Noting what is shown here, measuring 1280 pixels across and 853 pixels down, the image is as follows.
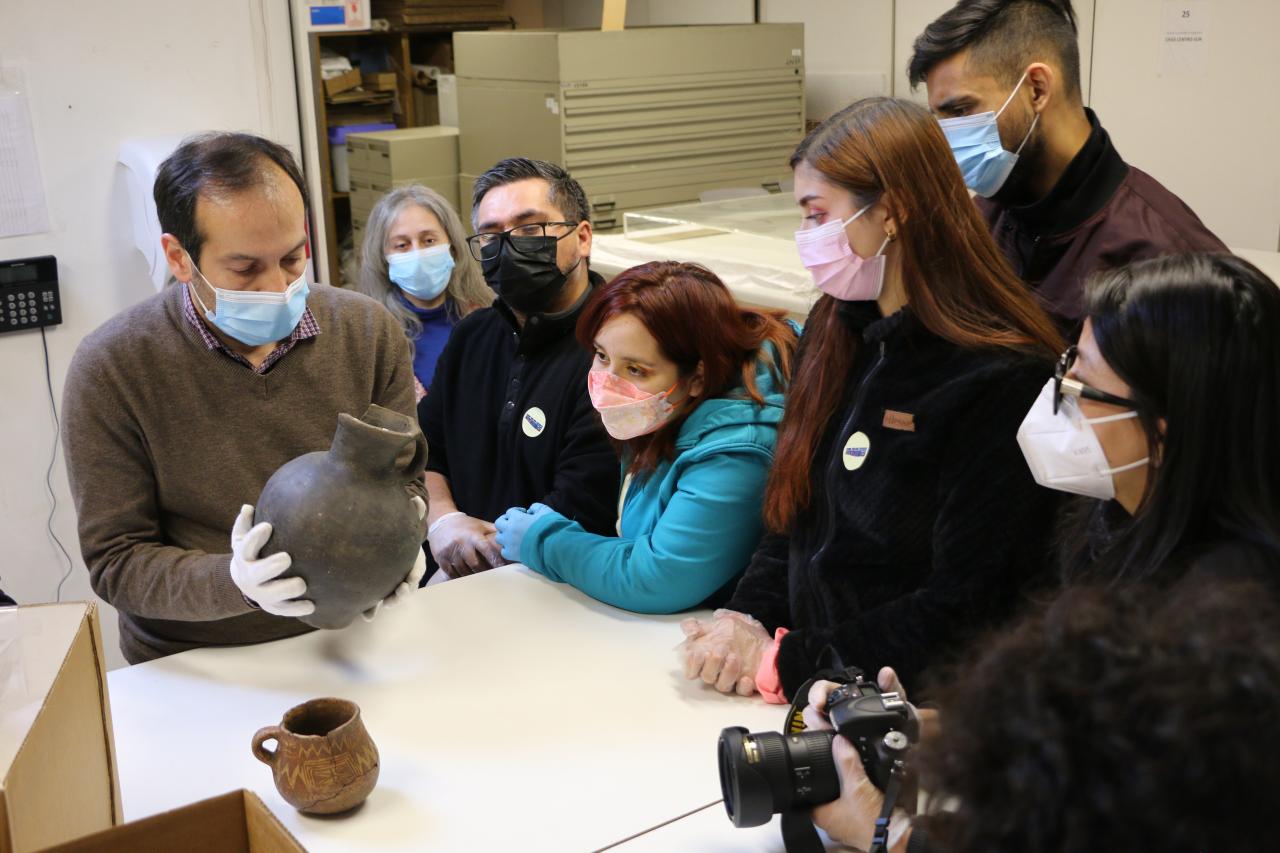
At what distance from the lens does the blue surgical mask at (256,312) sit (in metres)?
1.75

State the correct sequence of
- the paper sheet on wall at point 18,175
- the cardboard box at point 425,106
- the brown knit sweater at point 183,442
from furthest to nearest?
the cardboard box at point 425,106
the paper sheet on wall at point 18,175
the brown knit sweater at point 183,442

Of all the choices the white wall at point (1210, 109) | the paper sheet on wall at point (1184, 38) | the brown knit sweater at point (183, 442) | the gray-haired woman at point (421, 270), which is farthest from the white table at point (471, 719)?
the paper sheet on wall at point (1184, 38)

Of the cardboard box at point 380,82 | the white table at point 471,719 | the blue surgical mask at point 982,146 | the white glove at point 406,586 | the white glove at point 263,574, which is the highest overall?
the cardboard box at point 380,82

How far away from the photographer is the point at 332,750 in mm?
1273

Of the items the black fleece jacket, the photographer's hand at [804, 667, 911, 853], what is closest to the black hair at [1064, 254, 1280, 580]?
the black fleece jacket

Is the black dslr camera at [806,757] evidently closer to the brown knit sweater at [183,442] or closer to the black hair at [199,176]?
the brown knit sweater at [183,442]

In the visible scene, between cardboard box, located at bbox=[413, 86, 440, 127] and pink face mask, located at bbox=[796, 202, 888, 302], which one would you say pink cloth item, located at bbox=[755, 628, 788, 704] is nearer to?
pink face mask, located at bbox=[796, 202, 888, 302]

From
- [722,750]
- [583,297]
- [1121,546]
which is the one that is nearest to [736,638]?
[722,750]

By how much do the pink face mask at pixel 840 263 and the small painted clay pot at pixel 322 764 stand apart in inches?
33.5

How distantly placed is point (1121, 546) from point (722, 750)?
1.54 ft

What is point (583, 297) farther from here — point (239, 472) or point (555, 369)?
point (239, 472)

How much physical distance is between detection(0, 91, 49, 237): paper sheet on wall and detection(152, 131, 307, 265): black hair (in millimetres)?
1370

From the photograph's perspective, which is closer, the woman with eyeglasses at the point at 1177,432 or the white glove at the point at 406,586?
the woman with eyeglasses at the point at 1177,432

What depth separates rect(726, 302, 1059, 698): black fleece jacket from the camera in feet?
4.81
